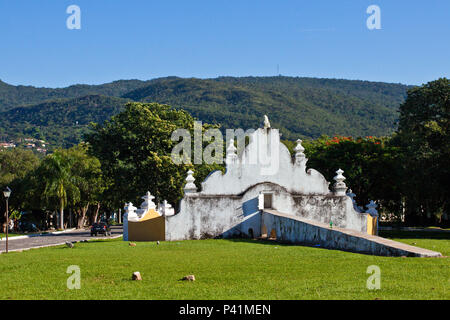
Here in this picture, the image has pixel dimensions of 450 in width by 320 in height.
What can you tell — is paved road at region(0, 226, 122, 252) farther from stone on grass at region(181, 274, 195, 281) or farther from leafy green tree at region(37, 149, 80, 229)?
stone on grass at region(181, 274, 195, 281)

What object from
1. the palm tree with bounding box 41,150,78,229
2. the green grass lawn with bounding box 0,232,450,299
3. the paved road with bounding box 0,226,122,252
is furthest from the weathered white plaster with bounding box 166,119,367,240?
the palm tree with bounding box 41,150,78,229

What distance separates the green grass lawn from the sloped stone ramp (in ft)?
1.86

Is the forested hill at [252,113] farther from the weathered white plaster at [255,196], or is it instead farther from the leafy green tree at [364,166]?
the weathered white plaster at [255,196]

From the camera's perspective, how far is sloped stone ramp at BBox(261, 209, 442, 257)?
14.6 meters

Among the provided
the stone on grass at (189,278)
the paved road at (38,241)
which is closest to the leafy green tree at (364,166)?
the paved road at (38,241)

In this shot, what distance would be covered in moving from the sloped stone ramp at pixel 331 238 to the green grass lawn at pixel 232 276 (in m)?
0.57

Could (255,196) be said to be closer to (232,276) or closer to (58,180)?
(232,276)

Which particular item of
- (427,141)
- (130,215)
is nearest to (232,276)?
(130,215)

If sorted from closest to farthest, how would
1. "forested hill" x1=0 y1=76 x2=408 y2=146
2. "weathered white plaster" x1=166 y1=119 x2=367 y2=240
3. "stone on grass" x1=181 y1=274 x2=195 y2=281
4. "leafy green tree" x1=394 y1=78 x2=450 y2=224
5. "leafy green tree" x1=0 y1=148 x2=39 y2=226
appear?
"stone on grass" x1=181 y1=274 x2=195 y2=281
"weathered white plaster" x1=166 y1=119 x2=367 y2=240
"leafy green tree" x1=394 y1=78 x2=450 y2=224
"leafy green tree" x1=0 y1=148 x2=39 y2=226
"forested hill" x1=0 y1=76 x2=408 y2=146

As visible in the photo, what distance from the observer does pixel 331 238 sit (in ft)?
58.8

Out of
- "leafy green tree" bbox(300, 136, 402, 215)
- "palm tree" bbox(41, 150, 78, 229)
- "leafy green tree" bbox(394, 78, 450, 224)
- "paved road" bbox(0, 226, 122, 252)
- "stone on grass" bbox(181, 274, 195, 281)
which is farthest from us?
"palm tree" bbox(41, 150, 78, 229)

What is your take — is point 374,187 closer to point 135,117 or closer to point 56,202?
point 135,117
